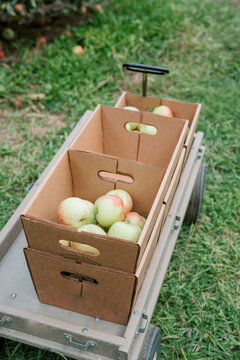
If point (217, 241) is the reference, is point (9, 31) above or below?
above

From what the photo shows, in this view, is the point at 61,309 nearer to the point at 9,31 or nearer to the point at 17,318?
the point at 17,318

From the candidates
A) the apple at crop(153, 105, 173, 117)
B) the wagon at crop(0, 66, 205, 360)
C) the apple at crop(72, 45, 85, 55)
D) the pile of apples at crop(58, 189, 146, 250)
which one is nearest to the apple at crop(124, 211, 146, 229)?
the pile of apples at crop(58, 189, 146, 250)

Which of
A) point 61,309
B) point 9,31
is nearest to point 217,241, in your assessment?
point 61,309

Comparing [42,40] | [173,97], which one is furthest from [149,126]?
[42,40]

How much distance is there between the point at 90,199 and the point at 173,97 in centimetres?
220

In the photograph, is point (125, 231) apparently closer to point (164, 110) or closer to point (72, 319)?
point (72, 319)

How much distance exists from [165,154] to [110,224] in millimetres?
607

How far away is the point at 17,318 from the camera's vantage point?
1366 mm

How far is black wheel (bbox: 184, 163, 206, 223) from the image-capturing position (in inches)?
93.7

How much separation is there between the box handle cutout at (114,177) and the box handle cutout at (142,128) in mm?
356

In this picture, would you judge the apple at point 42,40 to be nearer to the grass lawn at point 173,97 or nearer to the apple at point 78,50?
the grass lawn at point 173,97

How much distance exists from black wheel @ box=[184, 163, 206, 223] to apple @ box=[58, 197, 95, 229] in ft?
3.28

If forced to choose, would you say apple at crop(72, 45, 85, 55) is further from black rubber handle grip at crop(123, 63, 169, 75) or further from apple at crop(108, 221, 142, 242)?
apple at crop(108, 221, 142, 242)

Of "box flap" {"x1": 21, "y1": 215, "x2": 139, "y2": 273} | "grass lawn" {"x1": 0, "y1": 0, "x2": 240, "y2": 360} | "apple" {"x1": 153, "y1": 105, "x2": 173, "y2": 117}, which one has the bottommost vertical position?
"grass lawn" {"x1": 0, "y1": 0, "x2": 240, "y2": 360}
